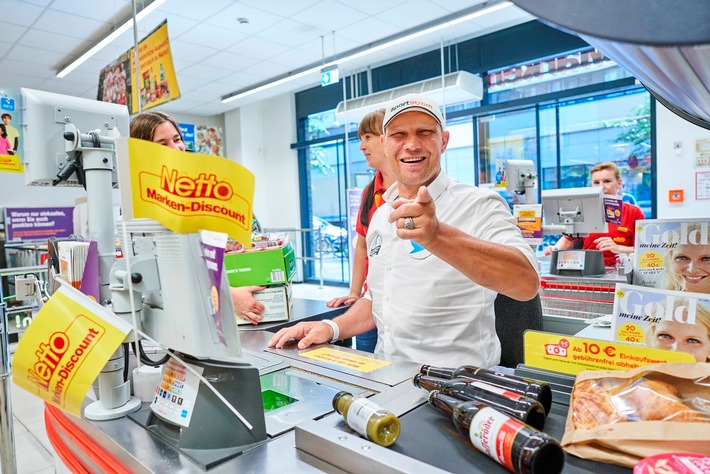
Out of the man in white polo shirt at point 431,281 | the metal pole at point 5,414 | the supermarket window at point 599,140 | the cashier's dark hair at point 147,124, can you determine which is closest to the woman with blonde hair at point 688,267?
the man in white polo shirt at point 431,281

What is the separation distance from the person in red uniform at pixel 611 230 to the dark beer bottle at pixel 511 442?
132 inches

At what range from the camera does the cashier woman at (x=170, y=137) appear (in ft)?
6.40

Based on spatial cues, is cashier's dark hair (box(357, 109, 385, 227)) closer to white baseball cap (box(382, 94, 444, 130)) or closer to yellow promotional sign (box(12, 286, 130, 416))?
white baseball cap (box(382, 94, 444, 130))

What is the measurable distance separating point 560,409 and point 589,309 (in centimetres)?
226

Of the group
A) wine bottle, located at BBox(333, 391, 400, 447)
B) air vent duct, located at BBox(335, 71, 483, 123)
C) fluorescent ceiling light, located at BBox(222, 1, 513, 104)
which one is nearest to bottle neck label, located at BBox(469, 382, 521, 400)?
wine bottle, located at BBox(333, 391, 400, 447)

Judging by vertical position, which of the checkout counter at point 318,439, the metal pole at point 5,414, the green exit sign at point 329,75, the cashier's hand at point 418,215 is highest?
the green exit sign at point 329,75

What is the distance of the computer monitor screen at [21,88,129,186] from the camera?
55.3 inches

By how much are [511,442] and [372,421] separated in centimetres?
23

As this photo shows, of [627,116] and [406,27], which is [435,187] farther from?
[627,116]

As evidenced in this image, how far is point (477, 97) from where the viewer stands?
267 inches

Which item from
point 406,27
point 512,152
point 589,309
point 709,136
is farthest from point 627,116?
point 589,309

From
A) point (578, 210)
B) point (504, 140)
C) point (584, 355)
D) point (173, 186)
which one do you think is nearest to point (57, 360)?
point (173, 186)

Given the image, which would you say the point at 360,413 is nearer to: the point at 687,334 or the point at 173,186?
Answer: the point at 173,186

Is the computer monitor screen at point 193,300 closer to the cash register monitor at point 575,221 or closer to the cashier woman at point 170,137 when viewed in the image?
the cashier woman at point 170,137
